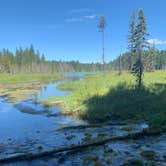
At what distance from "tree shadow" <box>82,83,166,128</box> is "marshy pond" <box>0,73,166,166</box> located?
6.66 ft

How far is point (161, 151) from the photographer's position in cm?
1292

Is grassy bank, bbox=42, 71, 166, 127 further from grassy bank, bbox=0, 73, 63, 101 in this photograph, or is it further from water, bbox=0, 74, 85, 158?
grassy bank, bbox=0, 73, 63, 101

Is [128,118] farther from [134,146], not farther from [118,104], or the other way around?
[134,146]

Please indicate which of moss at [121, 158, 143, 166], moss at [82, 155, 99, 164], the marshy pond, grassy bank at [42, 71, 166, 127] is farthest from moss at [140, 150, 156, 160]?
grassy bank at [42, 71, 166, 127]

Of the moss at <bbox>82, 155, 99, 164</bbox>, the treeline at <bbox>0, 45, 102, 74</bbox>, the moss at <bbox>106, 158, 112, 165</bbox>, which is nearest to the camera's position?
the moss at <bbox>106, 158, 112, 165</bbox>

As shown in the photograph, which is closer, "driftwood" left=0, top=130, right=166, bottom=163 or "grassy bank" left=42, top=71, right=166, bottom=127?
"driftwood" left=0, top=130, right=166, bottom=163

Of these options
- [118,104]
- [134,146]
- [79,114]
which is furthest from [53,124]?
[134,146]

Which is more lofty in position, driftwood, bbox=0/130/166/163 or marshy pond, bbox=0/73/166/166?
driftwood, bbox=0/130/166/163

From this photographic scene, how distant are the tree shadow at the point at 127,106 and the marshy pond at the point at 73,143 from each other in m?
2.03

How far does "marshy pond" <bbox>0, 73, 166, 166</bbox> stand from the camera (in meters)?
11.9

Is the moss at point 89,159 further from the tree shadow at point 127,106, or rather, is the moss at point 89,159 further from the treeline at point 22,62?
the treeline at point 22,62

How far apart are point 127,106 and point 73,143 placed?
506 inches

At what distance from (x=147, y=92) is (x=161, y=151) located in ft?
69.3

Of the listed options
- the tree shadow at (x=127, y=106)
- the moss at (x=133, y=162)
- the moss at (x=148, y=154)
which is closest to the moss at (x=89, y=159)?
the moss at (x=133, y=162)
